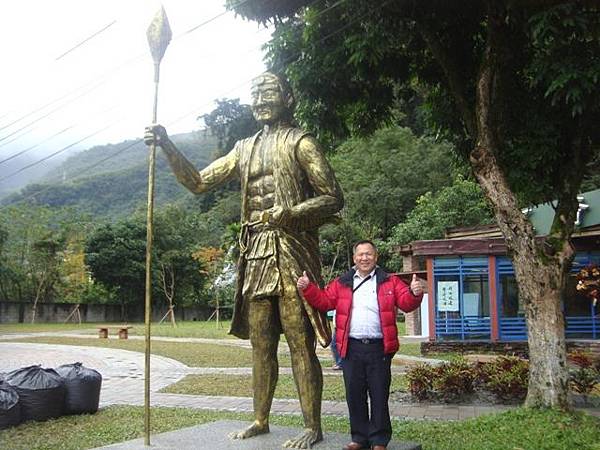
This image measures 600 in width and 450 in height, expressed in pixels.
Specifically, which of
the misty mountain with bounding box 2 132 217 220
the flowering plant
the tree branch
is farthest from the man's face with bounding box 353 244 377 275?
the misty mountain with bounding box 2 132 217 220

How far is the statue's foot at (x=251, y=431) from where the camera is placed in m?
4.19

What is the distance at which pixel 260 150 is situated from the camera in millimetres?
4582

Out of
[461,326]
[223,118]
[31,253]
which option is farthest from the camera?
[223,118]

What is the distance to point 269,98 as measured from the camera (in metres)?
4.60

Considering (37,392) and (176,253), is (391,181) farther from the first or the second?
(37,392)

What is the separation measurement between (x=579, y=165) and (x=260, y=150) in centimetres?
517

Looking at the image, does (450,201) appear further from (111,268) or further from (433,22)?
(111,268)

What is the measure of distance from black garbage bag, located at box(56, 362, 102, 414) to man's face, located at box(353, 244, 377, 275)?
516 cm

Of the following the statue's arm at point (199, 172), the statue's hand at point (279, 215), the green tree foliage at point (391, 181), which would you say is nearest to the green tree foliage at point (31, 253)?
the green tree foliage at point (391, 181)

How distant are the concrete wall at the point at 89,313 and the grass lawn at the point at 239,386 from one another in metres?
25.6

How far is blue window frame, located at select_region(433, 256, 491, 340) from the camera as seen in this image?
15.9 metres

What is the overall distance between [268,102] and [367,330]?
5.69ft

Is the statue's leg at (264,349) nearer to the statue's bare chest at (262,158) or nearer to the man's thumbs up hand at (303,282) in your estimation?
the man's thumbs up hand at (303,282)

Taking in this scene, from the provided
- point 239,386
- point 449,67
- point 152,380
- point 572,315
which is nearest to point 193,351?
point 152,380
